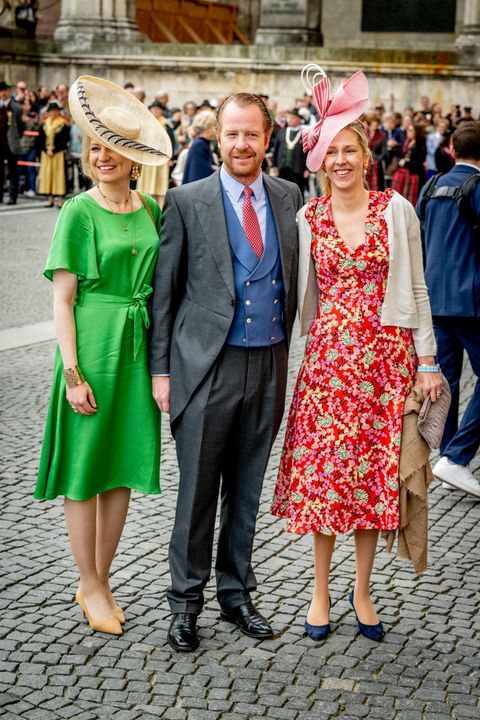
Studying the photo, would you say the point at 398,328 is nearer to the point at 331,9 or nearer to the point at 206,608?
the point at 206,608

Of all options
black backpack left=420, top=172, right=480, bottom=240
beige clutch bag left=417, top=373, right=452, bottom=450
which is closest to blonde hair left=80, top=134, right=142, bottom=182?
beige clutch bag left=417, top=373, right=452, bottom=450

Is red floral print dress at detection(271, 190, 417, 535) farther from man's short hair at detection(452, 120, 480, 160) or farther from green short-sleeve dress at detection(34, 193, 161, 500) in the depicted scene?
man's short hair at detection(452, 120, 480, 160)

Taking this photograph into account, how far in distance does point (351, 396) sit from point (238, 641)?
98 centimetres

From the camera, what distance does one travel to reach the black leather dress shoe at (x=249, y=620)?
448cm

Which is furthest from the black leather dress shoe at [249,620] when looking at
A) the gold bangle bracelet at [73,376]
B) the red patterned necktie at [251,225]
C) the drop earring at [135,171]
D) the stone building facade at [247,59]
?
the stone building facade at [247,59]

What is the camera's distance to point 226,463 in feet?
15.0

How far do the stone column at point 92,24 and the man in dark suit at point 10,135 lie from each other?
8.09 metres

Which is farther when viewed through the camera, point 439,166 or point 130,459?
point 439,166

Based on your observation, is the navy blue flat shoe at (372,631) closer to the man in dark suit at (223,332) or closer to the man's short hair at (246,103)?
the man in dark suit at (223,332)

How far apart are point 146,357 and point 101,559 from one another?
31.1 inches

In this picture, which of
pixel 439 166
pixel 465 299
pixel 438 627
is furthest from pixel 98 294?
pixel 439 166

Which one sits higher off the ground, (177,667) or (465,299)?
(465,299)

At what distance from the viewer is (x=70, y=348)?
171 inches

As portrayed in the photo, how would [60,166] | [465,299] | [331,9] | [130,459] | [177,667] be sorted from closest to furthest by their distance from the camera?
[177,667], [130,459], [465,299], [60,166], [331,9]
